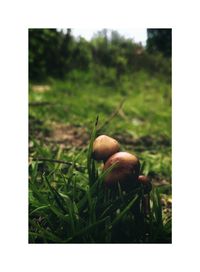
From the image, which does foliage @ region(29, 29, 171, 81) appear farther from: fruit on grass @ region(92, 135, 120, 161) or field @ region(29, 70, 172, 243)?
fruit on grass @ region(92, 135, 120, 161)

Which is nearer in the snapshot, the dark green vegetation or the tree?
the dark green vegetation

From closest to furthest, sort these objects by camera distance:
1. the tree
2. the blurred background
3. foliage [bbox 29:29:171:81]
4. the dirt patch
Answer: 1. the tree
2. the blurred background
3. the dirt patch
4. foliage [bbox 29:29:171:81]

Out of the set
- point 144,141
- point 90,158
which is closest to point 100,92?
point 144,141

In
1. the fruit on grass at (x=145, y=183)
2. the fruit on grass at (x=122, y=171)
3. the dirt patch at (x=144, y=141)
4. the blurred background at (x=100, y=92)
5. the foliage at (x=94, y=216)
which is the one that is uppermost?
the blurred background at (x=100, y=92)

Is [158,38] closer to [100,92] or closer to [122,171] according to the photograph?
[122,171]

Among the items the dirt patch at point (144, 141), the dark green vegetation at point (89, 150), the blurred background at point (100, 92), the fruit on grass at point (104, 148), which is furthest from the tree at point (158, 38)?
the fruit on grass at point (104, 148)

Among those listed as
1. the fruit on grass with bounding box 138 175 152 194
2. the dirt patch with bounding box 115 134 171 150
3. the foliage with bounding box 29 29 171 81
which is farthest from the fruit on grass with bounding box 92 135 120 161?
the foliage with bounding box 29 29 171 81

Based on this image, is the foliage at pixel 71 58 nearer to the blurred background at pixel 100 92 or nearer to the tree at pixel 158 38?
the blurred background at pixel 100 92
